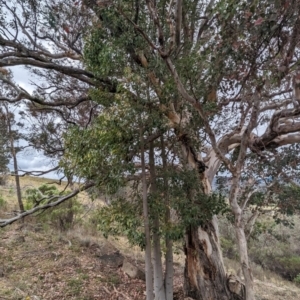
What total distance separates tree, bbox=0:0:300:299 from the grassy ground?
1751 mm

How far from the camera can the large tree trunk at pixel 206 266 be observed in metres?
4.84

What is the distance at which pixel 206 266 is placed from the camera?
488cm

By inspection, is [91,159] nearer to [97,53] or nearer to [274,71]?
[97,53]

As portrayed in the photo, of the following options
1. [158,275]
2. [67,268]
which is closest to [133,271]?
[67,268]

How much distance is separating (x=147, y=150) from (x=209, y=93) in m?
1.33

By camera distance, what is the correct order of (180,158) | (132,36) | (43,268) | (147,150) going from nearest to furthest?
(132,36), (147,150), (180,158), (43,268)

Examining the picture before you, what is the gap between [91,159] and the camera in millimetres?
3557

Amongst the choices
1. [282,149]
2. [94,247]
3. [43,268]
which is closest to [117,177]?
[282,149]

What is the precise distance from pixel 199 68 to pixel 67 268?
5.30m

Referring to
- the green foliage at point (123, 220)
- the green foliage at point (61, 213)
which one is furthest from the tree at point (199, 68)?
the green foliage at point (61, 213)

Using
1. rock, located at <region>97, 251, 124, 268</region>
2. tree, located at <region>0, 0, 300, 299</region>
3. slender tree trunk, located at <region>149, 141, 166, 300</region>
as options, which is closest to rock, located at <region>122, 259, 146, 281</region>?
rock, located at <region>97, 251, 124, 268</region>

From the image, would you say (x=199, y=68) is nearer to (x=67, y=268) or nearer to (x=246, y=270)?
(x=246, y=270)

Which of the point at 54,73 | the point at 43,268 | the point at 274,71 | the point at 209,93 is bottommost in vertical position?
the point at 43,268

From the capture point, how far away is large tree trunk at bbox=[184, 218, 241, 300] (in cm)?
484
